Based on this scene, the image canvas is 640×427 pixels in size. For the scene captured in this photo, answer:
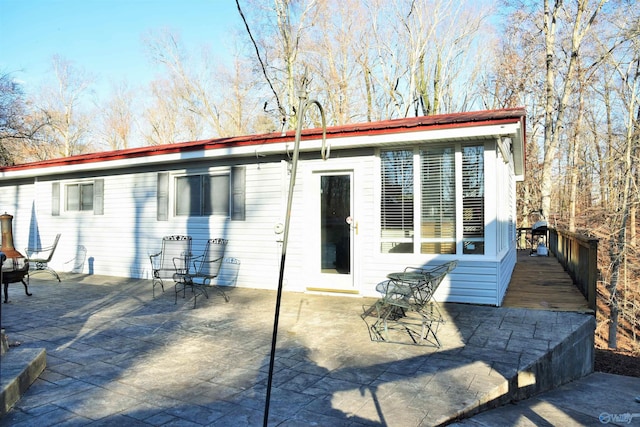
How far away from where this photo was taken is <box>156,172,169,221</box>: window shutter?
8.09 meters

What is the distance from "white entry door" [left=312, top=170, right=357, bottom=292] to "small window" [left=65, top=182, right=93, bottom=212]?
5.37 m

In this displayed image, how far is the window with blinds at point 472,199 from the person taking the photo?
5812 millimetres

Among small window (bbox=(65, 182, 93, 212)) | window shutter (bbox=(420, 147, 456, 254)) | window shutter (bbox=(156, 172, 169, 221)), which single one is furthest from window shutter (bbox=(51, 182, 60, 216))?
window shutter (bbox=(420, 147, 456, 254))

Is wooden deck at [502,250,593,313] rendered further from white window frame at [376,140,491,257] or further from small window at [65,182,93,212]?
small window at [65,182,93,212]

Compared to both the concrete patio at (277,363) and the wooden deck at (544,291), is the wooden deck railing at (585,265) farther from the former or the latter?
the concrete patio at (277,363)

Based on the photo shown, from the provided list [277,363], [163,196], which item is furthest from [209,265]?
[277,363]

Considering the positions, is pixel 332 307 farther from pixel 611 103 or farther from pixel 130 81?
pixel 130 81

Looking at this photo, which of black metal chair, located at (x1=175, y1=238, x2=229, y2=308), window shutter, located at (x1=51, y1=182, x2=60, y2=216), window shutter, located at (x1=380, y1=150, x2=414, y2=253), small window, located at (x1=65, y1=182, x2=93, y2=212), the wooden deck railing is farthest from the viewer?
window shutter, located at (x1=51, y1=182, x2=60, y2=216)

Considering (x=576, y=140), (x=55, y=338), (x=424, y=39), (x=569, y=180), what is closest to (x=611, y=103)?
(x=576, y=140)

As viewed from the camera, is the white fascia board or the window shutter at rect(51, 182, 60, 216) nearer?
the white fascia board

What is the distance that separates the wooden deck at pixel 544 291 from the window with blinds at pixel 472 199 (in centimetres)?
95

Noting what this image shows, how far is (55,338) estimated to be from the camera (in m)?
4.42

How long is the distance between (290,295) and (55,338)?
325 centimetres

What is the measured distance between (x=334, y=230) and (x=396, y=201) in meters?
1.10
